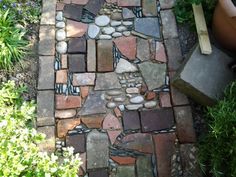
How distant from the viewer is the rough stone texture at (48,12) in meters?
3.36

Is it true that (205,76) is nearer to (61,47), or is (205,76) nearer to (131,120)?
(131,120)

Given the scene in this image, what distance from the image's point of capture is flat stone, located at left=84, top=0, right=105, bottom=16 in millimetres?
3475

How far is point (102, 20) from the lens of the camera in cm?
344

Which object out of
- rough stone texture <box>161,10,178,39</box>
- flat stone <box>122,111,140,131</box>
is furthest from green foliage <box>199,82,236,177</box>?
rough stone texture <box>161,10,178,39</box>

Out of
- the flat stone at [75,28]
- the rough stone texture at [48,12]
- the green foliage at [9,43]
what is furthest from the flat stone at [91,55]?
the green foliage at [9,43]

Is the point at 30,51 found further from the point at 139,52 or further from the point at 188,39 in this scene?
the point at 188,39

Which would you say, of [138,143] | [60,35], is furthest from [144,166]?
[60,35]

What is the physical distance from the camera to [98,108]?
10.1ft

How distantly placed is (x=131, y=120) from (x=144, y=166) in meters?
0.37

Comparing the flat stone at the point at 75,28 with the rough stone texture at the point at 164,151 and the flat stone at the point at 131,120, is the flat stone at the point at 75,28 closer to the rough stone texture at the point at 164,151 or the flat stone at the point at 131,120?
the flat stone at the point at 131,120

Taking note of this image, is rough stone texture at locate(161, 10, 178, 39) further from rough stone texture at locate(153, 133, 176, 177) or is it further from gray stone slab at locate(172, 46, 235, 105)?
rough stone texture at locate(153, 133, 176, 177)

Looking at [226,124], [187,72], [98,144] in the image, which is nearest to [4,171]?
[98,144]

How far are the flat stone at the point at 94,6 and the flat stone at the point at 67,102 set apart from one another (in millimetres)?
834

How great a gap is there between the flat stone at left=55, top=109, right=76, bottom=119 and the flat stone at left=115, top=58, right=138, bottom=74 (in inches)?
19.9
